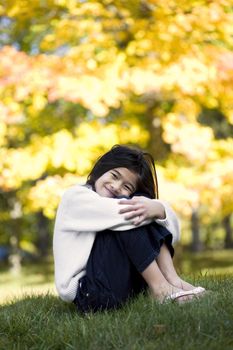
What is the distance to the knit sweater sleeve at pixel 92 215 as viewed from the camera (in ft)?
9.58

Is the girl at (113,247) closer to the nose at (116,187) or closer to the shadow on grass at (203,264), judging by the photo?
the nose at (116,187)

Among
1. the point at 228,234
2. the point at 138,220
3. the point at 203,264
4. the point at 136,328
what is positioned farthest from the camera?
the point at 228,234

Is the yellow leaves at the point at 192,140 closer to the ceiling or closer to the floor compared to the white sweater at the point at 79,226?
closer to the floor

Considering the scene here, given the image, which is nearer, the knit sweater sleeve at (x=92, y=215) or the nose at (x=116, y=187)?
the knit sweater sleeve at (x=92, y=215)

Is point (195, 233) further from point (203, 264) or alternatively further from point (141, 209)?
point (141, 209)

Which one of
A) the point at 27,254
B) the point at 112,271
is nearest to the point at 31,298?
the point at 112,271

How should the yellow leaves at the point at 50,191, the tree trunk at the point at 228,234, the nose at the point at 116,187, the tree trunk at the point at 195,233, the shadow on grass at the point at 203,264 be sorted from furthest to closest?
1. the tree trunk at the point at 228,234
2. the tree trunk at the point at 195,233
3. the shadow on grass at the point at 203,264
4. the yellow leaves at the point at 50,191
5. the nose at the point at 116,187

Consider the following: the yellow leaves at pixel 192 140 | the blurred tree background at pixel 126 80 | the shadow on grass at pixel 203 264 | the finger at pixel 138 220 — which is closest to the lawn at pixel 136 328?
the finger at pixel 138 220

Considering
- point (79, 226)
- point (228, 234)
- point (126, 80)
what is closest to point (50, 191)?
point (126, 80)

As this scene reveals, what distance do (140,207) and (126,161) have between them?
1.40 ft

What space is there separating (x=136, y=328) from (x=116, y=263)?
0.45 m

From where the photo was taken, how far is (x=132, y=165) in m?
3.29

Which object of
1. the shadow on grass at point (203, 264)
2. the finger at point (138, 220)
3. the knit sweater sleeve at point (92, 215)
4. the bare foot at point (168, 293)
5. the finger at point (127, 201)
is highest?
the finger at point (127, 201)

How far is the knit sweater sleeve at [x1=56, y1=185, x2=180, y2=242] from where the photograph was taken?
2.92m
